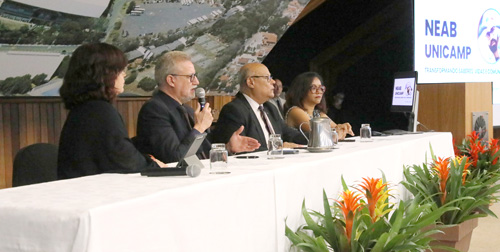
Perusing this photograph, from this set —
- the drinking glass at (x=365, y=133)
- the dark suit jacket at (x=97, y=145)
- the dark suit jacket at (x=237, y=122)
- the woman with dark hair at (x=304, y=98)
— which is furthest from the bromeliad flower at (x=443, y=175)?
the dark suit jacket at (x=97, y=145)

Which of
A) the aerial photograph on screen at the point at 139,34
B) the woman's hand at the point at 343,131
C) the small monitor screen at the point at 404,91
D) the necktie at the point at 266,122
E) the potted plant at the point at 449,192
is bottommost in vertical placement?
the potted plant at the point at 449,192

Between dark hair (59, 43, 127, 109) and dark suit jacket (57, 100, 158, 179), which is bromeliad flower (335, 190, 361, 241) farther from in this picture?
dark hair (59, 43, 127, 109)

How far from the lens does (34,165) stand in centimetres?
230

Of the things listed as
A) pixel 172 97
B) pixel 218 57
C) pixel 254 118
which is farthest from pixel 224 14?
pixel 172 97

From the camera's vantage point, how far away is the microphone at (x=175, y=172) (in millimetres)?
1796

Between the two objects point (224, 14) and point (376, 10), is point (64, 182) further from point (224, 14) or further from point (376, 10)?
point (376, 10)

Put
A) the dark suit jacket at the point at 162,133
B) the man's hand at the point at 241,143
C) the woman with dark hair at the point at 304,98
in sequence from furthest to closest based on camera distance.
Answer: the woman with dark hair at the point at 304,98 < the man's hand at the point at 241,143 < the dark suit jacket at the point at 162,133

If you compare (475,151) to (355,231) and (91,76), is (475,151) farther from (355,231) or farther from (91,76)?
(91,76)

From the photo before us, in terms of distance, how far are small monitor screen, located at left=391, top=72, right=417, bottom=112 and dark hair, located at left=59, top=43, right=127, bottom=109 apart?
2668 millimetres

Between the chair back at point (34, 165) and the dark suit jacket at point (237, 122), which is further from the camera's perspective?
the dark suit jacket at point (237, 122)

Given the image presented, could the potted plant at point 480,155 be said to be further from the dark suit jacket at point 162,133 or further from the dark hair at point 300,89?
the dark suit jacket at point 162,133

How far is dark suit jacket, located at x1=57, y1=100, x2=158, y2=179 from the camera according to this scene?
2154 millimetres

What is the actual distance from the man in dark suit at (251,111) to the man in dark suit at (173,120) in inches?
12.9

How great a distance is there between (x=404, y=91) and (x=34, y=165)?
3.00 meters
